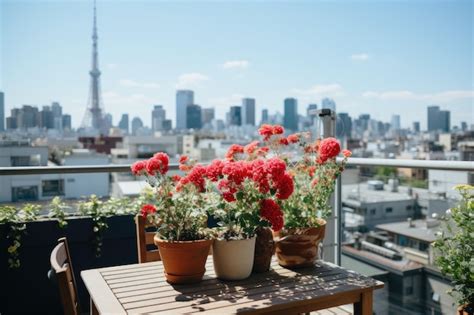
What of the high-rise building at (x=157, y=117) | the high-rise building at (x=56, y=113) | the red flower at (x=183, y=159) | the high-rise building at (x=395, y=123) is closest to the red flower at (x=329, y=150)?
the red flower at (x=183, y=159)

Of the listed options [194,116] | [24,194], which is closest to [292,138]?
[24,194]

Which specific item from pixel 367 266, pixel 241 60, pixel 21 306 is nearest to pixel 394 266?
pixel 367 266

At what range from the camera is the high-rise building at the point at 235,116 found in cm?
4436

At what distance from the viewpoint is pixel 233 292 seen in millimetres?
1509

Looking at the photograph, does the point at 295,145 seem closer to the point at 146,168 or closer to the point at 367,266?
the point at 146,168

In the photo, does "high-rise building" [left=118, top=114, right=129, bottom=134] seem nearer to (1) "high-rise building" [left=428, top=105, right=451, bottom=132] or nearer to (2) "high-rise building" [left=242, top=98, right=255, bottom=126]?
(2) "high-rise building" [left=242, top=98, right=255, bottom=126]

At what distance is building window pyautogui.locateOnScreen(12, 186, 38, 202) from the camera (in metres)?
3.03

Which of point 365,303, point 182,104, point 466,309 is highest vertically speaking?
point 182,104

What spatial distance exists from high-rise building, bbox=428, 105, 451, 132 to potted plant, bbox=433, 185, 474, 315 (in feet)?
121

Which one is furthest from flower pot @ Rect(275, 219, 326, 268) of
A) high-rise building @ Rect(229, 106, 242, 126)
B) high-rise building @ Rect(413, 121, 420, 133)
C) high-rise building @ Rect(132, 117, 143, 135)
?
high-rise building @ Rect(413, 121, 420, 133)

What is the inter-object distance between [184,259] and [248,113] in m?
43.1

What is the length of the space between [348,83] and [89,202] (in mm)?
50293

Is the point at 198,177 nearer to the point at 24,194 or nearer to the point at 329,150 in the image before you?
the point at 329,150

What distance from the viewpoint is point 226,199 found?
1.54 meters
